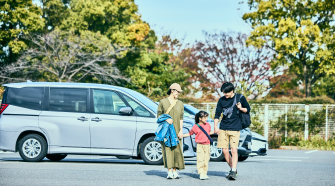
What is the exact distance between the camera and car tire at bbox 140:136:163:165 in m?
10.4

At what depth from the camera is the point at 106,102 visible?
1079 cm

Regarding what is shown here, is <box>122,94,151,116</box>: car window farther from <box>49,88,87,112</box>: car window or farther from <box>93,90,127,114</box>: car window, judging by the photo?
<box>49,88,87,112</box>: car window

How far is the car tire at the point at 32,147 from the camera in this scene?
10641 millimetres

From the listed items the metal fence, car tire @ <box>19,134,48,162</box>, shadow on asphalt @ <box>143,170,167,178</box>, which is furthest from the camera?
the metal fence

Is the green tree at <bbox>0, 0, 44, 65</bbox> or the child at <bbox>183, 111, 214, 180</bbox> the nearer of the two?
the child at <bbox>183, 111, 214, 180</bbox>

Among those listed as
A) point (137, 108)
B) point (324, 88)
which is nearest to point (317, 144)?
point (137, 108)

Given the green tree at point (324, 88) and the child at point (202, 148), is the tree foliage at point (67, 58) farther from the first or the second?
the green tree at point (324, 88)

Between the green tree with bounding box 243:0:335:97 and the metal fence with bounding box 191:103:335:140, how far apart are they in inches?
434

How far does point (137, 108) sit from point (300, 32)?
23370 millimetres

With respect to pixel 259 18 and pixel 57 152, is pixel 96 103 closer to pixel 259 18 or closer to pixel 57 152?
pixel 57 152

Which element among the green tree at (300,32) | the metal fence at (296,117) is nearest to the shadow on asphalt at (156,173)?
the metal fence at (296,117)

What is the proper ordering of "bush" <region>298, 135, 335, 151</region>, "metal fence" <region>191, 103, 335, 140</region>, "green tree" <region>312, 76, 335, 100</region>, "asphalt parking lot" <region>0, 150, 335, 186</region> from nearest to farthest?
"asphalt parking lot" <region>0, 150, 335, 186</region>, "bush" <region>298, 135, 335, 151</region>, "metal fence" <region>191, 103, 335, 140</region>, "green tree" <region>312, 76, 335, 100</region>

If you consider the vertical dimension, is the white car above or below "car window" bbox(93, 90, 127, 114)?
below

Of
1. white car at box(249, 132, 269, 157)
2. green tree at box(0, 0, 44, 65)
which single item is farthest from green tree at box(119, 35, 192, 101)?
white car at box(249, 132, 269, 157)
